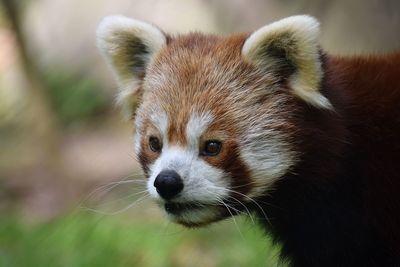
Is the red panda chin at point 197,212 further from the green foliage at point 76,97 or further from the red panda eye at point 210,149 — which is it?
the green foliage at point 76,97

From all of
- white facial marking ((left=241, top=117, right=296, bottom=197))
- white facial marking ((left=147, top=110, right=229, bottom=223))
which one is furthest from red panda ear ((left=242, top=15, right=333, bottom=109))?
white facial marking ((left=147, top=110, right=229, bottom=223))

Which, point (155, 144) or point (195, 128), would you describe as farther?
point (155, 144)

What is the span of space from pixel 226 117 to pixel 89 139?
4714 mm

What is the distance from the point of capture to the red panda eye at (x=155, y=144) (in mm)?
3256

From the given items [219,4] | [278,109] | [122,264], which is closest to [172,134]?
[278,109]

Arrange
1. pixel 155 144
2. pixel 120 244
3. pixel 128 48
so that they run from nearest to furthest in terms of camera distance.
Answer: pixel 155 144 → pixel 128 48 → pixel 120 244

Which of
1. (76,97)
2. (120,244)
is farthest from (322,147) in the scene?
(76,97)

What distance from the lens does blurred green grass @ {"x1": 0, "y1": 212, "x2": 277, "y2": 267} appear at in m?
4.32

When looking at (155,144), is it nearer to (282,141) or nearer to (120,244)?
(282,141)

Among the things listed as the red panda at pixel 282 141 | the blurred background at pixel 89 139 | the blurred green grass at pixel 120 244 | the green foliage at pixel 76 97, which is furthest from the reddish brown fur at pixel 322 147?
the green foliage at pixel 76 97

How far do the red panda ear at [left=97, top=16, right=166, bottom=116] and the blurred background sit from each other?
0.41 m

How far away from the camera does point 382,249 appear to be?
10.8 ft

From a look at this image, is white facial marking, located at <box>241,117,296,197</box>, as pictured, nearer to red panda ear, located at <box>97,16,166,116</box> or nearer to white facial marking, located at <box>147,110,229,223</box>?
white facial marking, located at <box>147,110,229,223</box>

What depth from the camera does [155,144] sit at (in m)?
3.28
